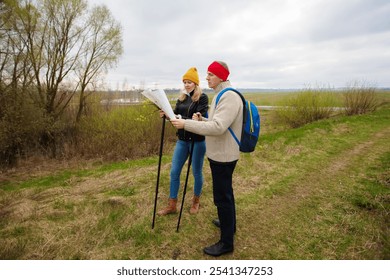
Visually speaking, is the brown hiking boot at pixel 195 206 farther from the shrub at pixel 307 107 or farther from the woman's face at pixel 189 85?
the shrub at pixel 307 107

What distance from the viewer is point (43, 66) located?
36.4 ft

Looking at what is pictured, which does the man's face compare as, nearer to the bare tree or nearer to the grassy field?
the grassy field

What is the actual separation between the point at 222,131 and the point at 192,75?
1.24 m

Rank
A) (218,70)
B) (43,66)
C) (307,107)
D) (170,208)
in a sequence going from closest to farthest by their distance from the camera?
1. (218,70)
2. (170,208)
3. (43,66)
4. (307,107)

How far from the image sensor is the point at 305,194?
450cm

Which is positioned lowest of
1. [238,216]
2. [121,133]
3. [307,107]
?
[238,216]

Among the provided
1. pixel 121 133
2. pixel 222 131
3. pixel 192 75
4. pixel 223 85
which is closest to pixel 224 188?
pixel 222 131

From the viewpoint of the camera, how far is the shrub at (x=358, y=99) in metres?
16.1

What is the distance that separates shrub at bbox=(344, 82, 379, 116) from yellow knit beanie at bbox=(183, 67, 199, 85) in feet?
56.2

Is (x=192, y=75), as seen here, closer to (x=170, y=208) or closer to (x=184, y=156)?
(x=184, y=156)

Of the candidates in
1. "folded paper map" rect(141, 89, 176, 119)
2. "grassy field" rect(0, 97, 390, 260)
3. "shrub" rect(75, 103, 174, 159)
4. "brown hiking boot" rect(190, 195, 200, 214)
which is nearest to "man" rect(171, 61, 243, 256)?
"folded paper map" rect(141, 89, 176, 119)

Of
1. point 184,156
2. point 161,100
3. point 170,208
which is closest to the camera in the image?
point 161,100

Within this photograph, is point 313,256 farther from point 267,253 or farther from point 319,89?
point 319,89

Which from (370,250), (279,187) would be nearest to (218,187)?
(370,250)
